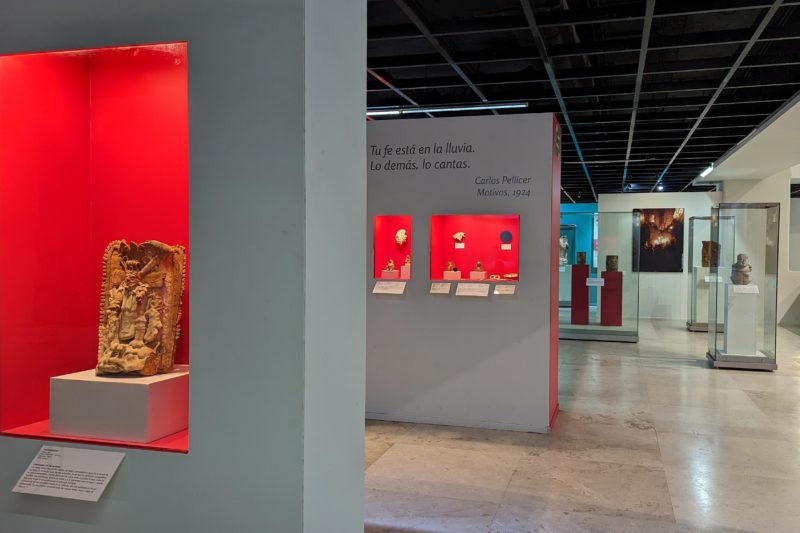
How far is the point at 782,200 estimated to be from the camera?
1470 cm

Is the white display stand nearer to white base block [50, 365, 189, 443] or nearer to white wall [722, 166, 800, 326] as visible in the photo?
white wall [722, 166, 800, 326]

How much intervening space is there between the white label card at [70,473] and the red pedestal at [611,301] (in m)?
12.4

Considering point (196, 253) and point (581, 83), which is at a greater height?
point (581, 83)

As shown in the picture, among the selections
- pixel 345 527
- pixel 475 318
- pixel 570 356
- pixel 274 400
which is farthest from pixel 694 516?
pixel 570 356

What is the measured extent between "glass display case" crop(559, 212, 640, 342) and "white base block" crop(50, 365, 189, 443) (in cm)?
1200

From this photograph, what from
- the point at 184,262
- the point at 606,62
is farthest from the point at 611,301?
the point at 184,262

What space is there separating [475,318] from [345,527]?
4195 millimetres

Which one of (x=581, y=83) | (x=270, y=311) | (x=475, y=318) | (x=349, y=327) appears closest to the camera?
(x=270, y=311)

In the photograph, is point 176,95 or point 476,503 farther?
point 476,503

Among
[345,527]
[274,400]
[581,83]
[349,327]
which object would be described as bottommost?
[345,527]

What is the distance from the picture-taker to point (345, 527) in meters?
2.10

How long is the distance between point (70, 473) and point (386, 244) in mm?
4728

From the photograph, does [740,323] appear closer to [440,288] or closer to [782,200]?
[440,288]

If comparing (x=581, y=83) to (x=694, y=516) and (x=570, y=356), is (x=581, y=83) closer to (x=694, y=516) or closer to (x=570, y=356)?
(x=570, y=356)
